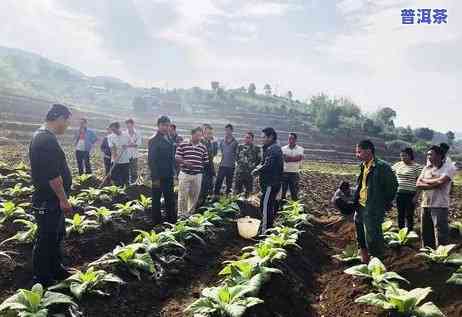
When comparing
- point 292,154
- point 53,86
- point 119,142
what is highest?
point 53,86

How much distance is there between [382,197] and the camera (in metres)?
6.28

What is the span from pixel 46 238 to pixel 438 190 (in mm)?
5894

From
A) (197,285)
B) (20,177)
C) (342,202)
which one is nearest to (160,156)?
(197,285)

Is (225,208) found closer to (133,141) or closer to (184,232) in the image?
(184,232)

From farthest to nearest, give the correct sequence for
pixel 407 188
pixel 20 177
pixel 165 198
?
1. pixel 20 177
2. pixel 165 198
3. pixel 407 188

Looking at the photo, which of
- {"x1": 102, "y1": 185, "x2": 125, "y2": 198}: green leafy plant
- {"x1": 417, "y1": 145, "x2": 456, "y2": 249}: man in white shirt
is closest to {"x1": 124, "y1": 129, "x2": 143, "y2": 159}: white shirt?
{"x1": 102, "y1": 185, "x2": 125, "y2": 198}: green leafy plant

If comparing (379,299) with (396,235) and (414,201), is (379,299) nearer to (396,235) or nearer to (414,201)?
(396,235)

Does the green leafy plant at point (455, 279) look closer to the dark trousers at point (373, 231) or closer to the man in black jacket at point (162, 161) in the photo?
the dark trousers at point (373, 231)

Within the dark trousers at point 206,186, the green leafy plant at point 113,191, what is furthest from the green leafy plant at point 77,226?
the dark trousers at point 206,186

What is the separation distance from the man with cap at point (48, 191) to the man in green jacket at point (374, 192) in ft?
13.2

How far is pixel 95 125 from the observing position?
4988cm

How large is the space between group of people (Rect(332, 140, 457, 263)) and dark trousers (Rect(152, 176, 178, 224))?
11.6 feet

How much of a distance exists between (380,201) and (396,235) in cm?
165

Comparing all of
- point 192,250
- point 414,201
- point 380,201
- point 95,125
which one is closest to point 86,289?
point 192,250
